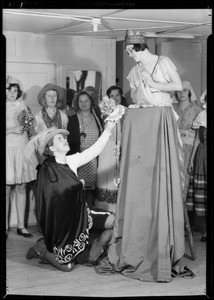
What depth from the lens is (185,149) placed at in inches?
231

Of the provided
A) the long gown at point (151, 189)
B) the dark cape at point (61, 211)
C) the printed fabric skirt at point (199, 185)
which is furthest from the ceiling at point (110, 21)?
the dark cape at point (61, 211)

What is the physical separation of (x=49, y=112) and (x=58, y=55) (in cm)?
83

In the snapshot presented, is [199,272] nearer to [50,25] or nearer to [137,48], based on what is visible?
[137,48]

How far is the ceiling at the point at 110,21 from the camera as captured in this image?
479 centimetres

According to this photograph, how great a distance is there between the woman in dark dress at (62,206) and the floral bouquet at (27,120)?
0.93 m

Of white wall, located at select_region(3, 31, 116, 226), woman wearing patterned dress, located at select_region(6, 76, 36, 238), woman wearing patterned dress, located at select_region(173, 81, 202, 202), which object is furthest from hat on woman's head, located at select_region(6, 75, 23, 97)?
woman wearing patterned dress, located at select_region(173, 81, 202, 202)

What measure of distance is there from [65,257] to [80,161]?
824 mm

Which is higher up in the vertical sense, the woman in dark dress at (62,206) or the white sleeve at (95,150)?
the white sleeve at (95,150)

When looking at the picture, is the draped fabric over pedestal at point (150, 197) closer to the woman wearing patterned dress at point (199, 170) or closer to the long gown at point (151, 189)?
the long gown at point (151, 189)

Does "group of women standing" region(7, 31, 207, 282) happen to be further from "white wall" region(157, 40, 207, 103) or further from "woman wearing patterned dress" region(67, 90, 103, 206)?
"white wall" region(157, 40, 207, 103)

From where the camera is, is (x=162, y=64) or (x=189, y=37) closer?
(x=162, y=64)
